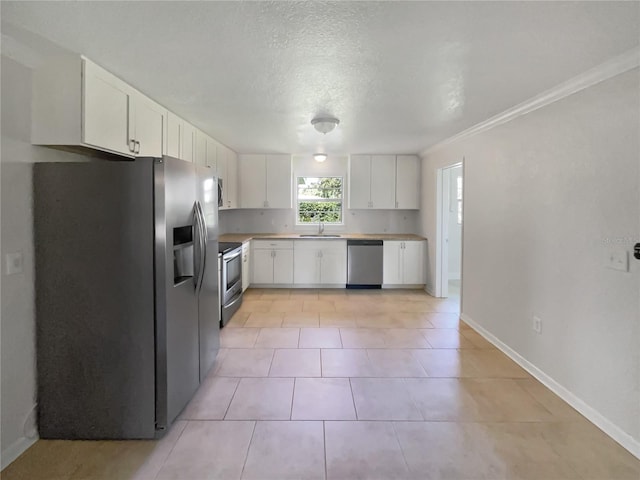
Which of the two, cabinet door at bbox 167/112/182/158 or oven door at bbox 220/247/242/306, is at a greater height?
cabinet door at bbox 167/112/182/158

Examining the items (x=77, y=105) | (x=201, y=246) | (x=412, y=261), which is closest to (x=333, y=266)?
(x=412, y=261)

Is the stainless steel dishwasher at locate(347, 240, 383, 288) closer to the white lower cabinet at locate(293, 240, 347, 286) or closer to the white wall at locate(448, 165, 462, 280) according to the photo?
the white lower cabinet at locate(293, 240, 347, 286)

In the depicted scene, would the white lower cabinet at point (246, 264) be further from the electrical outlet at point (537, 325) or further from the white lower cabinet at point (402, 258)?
the electrical outlet at point (537, 325)

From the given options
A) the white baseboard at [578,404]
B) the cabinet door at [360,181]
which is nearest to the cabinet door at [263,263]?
the cabinet door at [360,181]

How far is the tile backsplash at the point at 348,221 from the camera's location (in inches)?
252

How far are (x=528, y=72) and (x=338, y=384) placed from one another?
2524 mm

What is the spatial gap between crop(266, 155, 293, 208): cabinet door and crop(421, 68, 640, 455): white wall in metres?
3.32

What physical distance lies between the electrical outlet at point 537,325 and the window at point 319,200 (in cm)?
403

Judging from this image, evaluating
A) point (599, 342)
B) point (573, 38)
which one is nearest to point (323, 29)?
point (573, 38)

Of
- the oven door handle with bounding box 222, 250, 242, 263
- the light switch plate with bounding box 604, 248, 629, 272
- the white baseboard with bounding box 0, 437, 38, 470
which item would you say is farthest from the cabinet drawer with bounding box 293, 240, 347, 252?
the white baseboard with bounding box 0, 437, 38, 470

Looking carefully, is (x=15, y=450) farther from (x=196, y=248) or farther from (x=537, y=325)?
(x=537, y=325)

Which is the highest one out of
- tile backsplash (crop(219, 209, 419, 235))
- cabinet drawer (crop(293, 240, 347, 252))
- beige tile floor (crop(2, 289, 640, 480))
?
tile backsplash (crop(219, 209, 419, 235))

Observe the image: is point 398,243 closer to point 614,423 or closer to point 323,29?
point 614,423

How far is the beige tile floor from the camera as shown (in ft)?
6.00
